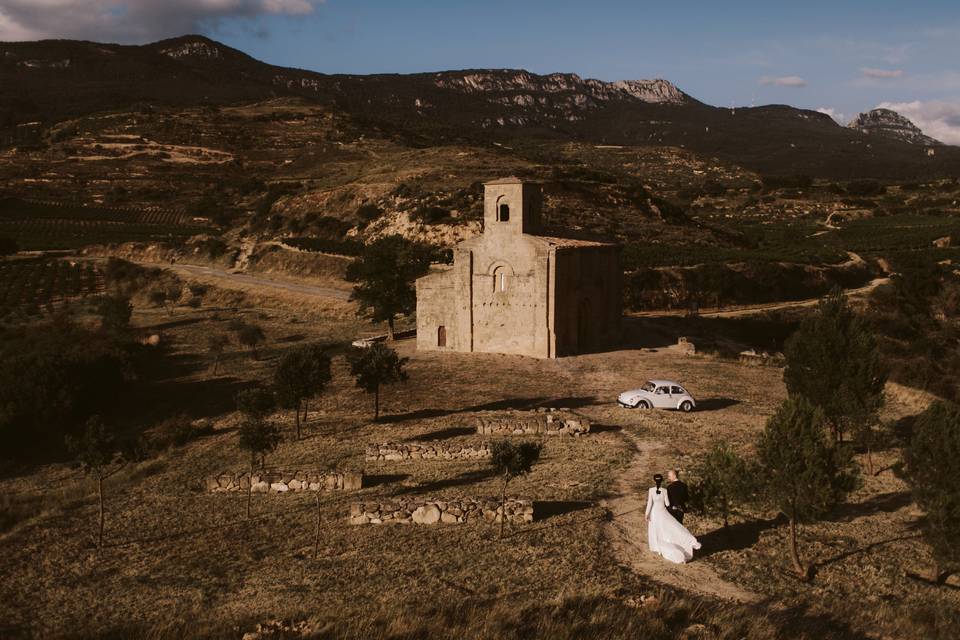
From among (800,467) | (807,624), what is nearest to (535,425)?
(800,467)

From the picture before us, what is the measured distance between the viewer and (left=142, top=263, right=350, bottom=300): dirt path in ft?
213

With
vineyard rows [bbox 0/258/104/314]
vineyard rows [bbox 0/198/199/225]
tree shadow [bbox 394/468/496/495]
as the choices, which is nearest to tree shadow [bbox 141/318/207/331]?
vineyard rows [bbox 0/258/104/314]

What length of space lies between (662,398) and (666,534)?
13.5 m

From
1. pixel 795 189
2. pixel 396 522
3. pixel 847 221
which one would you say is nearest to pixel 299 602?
pixel 396 522

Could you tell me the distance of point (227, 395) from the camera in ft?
113

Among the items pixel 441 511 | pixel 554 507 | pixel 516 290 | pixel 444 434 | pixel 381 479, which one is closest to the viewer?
pixel 441 511

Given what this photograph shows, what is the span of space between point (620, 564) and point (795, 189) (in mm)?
129668

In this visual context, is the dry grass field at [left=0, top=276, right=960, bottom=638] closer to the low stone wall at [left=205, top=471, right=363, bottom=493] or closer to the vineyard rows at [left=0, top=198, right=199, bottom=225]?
the low stone wall at [left=205, top=471, right=363, bottom=493]

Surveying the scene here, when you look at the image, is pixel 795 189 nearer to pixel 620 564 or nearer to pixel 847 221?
pixel 847 221

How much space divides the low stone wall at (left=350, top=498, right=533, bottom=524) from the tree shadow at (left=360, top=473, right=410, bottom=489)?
2974 mm

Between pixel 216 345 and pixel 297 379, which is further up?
pixel 297 379

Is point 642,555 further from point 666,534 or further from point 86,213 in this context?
point 86,213

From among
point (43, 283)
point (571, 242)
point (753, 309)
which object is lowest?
point (753, 309)

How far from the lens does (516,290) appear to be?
125 feet
